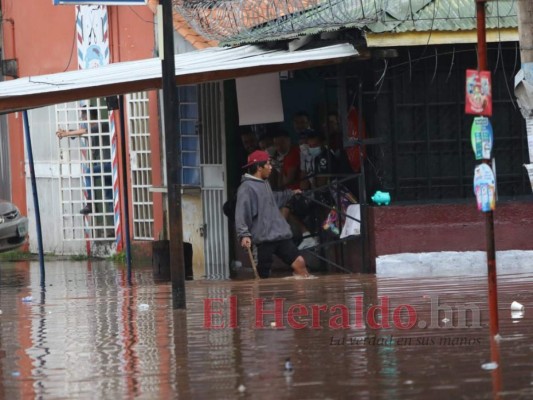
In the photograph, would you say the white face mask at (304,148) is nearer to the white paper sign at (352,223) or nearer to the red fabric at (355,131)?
the red fabric at (355,131)

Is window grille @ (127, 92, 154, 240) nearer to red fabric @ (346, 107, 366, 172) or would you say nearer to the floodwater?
red fabric @ (346, 107, 366, 172)

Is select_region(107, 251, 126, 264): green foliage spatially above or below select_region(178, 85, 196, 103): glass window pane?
below

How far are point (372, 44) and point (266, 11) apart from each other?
8.41ft

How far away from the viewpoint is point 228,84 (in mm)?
17703

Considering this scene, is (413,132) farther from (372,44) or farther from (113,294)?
(113,294)

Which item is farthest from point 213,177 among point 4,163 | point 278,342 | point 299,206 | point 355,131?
point 278,342

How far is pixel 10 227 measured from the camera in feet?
60.7

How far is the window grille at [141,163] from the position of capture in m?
19.9

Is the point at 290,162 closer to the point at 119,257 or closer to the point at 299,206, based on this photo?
the point at 299,206

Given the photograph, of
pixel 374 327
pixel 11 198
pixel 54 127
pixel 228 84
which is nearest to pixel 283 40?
pixel 228 84

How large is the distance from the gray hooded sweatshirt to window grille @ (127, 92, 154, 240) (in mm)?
5332

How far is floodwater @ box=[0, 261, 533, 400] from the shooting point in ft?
27.8

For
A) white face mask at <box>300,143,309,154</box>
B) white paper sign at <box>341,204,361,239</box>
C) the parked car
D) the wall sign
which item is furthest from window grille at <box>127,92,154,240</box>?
the wall sign

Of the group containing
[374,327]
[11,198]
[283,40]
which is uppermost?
[283,40]
